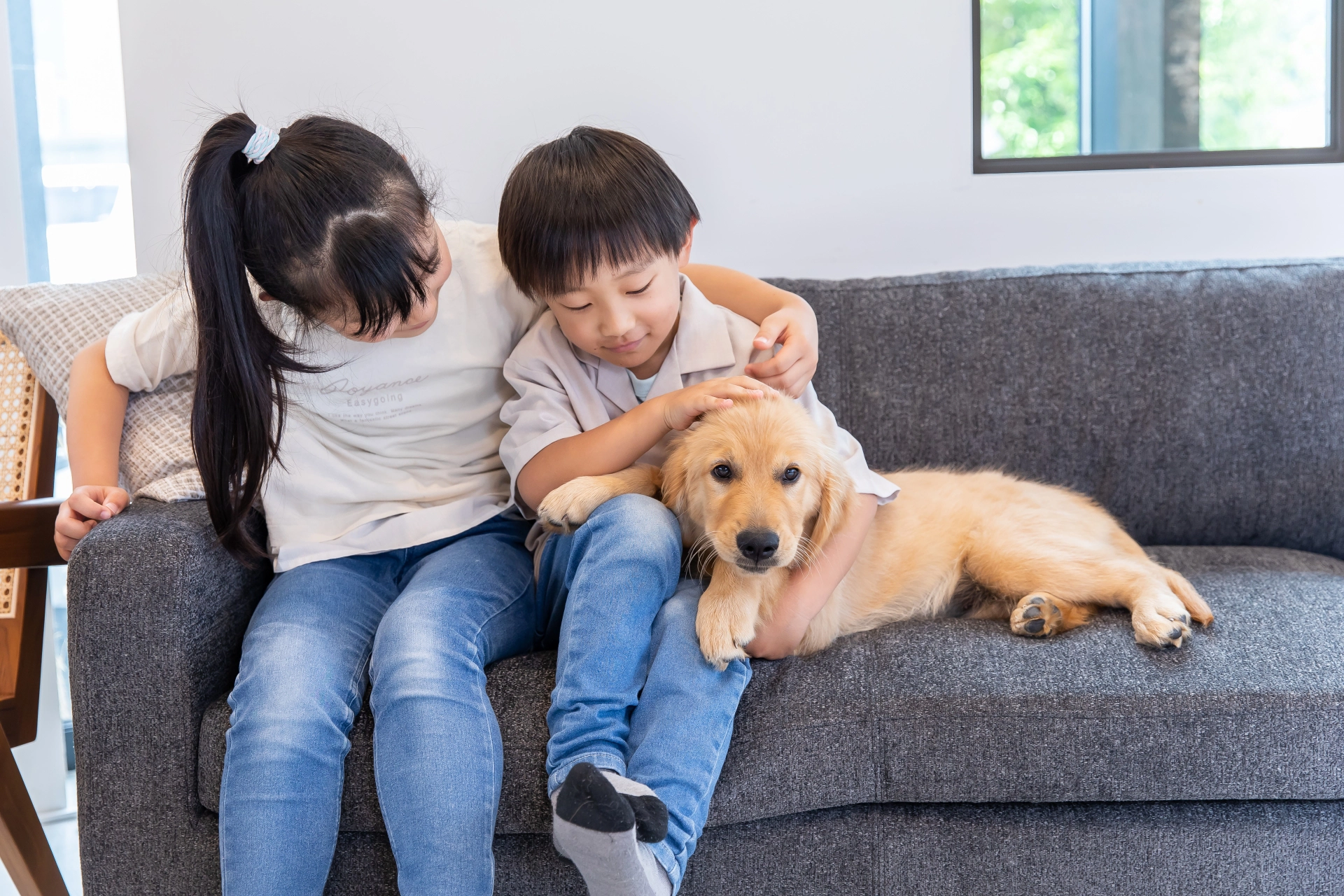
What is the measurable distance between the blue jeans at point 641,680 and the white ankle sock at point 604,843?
59 millimetres

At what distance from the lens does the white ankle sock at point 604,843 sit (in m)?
1.13

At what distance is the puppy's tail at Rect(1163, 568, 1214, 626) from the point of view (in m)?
1.64

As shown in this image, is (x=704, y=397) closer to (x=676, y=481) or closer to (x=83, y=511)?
(x=676, y=481)

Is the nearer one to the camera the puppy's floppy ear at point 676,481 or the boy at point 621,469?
the boy at point 621,469

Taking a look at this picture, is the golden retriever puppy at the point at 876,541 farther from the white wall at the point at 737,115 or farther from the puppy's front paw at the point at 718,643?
the white wall at the point at 737,115

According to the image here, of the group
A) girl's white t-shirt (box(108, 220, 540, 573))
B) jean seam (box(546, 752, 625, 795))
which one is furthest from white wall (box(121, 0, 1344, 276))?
jean seam (box(546, 752, 625, 795))

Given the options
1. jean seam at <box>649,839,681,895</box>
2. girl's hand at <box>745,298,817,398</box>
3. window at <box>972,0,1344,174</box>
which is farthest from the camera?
window at <box>972,0,1344,174</box>

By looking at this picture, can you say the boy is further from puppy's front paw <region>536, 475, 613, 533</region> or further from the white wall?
the white wall

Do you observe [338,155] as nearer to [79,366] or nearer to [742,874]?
[79,366]

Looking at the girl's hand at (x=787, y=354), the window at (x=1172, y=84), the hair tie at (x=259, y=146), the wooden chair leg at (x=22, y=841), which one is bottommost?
the wooden chair leg at (x=22, y=841)

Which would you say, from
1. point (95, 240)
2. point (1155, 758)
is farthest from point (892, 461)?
point (95, 240)

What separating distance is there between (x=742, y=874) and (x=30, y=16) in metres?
2.76

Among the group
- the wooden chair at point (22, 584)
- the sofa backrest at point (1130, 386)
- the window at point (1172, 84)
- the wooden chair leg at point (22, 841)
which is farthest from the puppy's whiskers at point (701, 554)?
the window at point (1172, 84)

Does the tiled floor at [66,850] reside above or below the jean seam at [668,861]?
below
